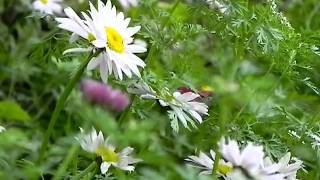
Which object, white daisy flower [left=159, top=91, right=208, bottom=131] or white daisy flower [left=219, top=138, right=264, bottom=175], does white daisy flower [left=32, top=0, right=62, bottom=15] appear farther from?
white daisy flower [left=219, top=138, right=264, bottom=175]

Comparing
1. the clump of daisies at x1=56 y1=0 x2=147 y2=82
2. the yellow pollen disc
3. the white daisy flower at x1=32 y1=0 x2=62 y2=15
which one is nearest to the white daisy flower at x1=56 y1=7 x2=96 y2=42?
the clump of daisies at x1=56 y1=0 x2=147 y2=82

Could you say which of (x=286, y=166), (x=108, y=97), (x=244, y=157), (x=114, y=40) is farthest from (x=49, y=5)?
(x=244, y=157)

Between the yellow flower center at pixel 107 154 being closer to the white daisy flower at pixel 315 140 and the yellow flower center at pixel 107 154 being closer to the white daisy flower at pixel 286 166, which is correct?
the white daisy flower at pixel 286 166

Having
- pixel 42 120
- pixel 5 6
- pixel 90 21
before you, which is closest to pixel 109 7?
pixel 90 21

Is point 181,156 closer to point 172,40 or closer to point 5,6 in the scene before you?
point 172,40

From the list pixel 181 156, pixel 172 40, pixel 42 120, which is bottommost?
pixel 42 120

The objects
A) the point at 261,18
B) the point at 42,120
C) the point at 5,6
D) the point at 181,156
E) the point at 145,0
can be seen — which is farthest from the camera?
the point at 5,6

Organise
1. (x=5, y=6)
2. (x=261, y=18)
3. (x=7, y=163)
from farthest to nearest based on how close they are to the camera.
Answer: (x=5, y=6), (x=261, y=18), (x=7, y=163)

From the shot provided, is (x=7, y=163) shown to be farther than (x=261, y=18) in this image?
No
